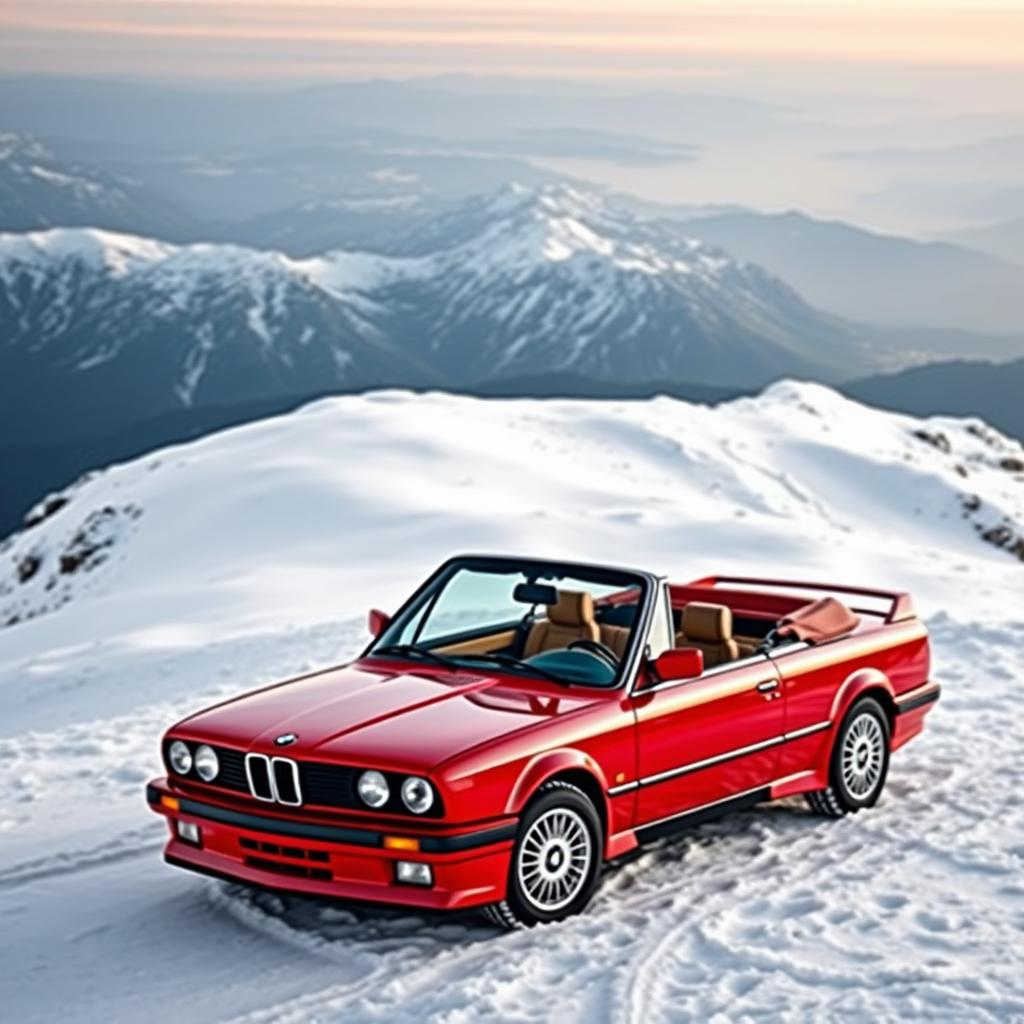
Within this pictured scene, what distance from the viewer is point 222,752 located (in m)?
7.70

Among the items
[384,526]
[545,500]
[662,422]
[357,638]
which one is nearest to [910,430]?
[662,422]

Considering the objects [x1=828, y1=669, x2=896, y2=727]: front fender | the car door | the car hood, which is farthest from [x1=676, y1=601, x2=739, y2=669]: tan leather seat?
the car hood

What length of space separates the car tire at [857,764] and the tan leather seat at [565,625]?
64.8 inches

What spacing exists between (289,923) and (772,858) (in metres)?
2.52

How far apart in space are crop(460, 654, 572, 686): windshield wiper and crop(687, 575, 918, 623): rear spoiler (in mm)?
2495

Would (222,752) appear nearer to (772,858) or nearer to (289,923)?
(289,923)

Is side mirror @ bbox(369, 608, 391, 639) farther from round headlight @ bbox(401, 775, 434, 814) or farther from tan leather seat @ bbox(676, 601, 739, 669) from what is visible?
round headlight @ bbox(401, 775, 434, 814)

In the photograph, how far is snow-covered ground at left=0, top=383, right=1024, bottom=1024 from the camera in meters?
7.01

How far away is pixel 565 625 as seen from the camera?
895cm

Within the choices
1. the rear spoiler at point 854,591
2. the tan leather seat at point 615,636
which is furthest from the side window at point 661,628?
the rear spoiler at point 854,591

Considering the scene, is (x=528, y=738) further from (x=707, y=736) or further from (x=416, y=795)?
(x=707, y=736)

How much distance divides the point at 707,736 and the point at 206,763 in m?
2.44

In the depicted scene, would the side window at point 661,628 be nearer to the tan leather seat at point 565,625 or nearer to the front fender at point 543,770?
the tan leather seat at point 565,625

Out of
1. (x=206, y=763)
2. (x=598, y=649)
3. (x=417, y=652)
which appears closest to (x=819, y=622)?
(x=598, y=649)
